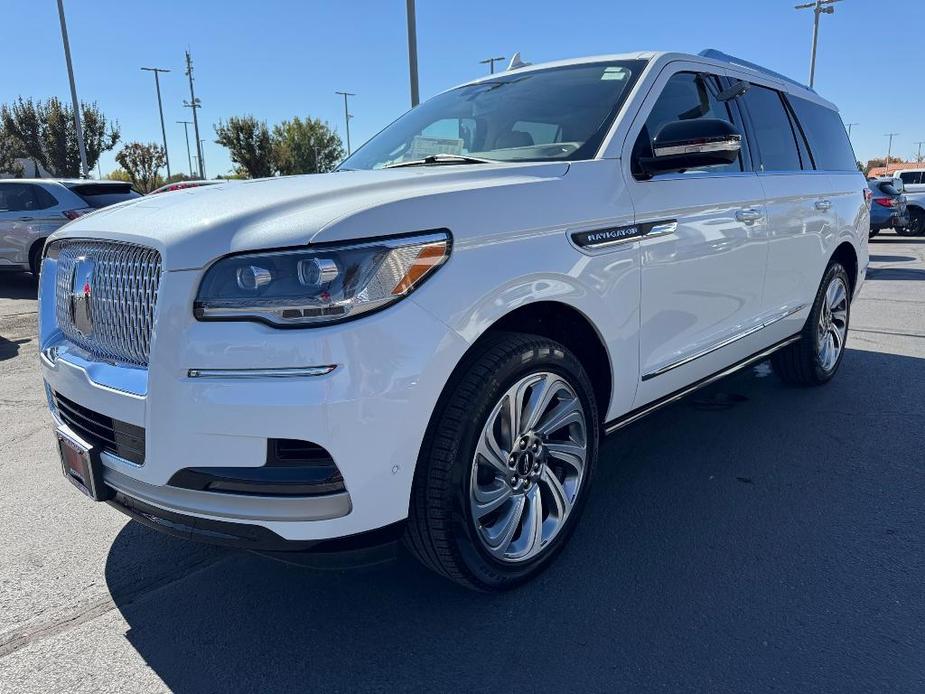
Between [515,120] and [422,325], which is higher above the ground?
[515,120]

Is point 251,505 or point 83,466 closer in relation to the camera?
point 251,505

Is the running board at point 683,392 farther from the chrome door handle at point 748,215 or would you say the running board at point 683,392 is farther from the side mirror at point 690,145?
the side mirror at point 690,145

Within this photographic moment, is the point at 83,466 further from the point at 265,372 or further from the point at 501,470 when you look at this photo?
Answer: the point at 501,470

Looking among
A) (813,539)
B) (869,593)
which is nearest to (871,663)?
(869,593)

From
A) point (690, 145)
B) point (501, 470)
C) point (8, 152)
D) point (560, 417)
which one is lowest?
point (501, 470)

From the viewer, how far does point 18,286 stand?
1180 cm

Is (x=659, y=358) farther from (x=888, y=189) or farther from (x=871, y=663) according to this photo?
(x=888, y=189)

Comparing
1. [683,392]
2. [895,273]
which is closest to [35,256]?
[683,392]

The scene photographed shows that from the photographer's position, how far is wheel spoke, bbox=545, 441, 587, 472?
2.66 metres

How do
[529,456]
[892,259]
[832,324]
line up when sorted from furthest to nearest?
[892,259], [832,324], [529,456]

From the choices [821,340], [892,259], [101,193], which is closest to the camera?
[821,340]

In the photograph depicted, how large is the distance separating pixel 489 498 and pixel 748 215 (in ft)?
7.03

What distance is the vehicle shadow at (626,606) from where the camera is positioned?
84.6 inches

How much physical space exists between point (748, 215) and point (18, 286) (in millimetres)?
12118
